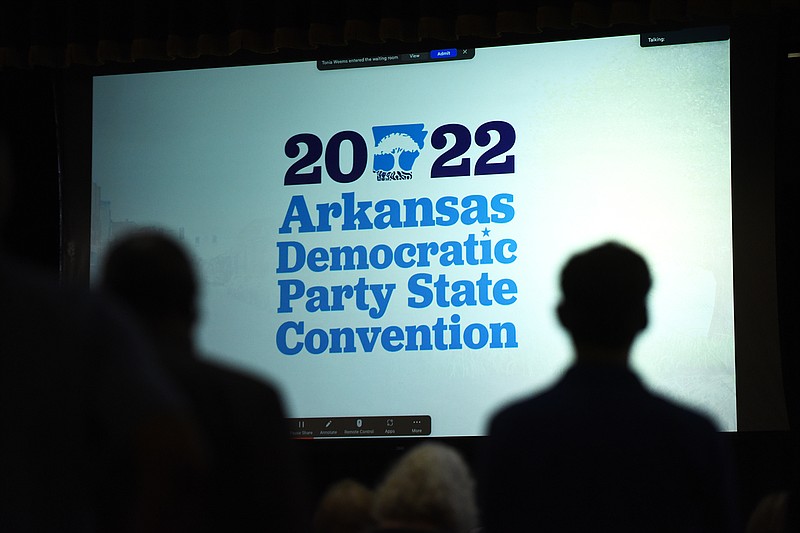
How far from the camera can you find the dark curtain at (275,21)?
3.60m

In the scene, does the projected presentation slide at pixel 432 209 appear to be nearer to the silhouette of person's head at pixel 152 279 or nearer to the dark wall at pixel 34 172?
the dark wall at pixel 34 172

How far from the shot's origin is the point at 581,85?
3.50 m

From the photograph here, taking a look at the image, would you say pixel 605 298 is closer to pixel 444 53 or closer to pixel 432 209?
pixel 432 209

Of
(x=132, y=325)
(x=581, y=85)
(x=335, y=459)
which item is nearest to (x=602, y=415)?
(x=132, y=325)

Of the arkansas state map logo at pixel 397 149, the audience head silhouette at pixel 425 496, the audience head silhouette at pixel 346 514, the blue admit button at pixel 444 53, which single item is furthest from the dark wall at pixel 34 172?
the audience head silhouette at pixel 425 496

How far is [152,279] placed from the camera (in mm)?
1278

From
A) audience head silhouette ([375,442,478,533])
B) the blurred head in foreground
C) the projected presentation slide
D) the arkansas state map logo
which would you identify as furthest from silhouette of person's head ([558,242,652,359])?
the arkansas state map logo

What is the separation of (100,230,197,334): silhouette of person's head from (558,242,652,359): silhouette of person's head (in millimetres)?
530

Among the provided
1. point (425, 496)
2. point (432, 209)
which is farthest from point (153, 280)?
point (432, 209)

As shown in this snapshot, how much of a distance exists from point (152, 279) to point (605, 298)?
0.61 m

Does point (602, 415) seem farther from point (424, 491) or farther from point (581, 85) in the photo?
point (581, 85)

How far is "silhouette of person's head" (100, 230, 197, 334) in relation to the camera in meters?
1.27

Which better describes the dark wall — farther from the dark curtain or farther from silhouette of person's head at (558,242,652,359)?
silhouette of person's head at (558,242,652,359)

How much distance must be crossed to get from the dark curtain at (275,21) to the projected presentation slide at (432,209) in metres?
0.20
